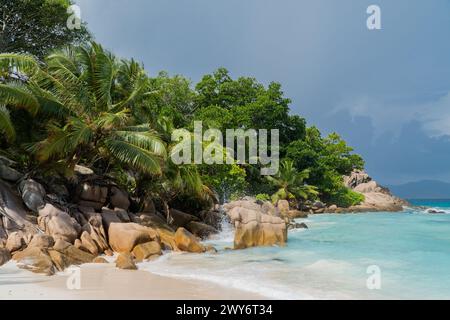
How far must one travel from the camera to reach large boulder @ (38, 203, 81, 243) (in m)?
11.5

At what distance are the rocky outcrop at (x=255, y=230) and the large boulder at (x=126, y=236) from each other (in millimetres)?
3404

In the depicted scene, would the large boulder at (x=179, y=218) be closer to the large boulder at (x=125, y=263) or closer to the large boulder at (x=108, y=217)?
the large boulder at (x=108, y=217)

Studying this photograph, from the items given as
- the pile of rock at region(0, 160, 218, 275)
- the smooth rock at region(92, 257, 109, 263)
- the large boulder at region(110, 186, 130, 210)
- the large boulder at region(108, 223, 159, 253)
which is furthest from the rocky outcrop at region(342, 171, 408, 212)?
the smooth rock at region(92, 257, 109, 263)

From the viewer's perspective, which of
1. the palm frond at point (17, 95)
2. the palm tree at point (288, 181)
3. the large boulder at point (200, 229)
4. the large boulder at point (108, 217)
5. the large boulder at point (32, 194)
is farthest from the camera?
the palm tree at point (288, 181)

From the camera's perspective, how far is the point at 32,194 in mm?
12688

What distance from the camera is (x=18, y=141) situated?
45.8 feet

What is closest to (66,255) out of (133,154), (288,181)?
(133,154)

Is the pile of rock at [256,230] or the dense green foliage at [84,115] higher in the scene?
the dense green foliage at [84,115]

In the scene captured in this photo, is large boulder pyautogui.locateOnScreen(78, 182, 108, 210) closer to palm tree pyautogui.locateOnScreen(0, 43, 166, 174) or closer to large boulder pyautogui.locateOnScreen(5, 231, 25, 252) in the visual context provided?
palm tree pyautogui.locateOnScreen(0, 43, 166, 174)

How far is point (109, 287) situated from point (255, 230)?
7.78m

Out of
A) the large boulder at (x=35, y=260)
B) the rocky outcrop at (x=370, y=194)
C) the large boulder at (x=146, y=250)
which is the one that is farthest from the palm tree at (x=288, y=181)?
the large boulder at (x=35, y=260)

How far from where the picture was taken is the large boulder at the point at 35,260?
29.2 ft

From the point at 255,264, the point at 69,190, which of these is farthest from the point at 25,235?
the point at 255,264
